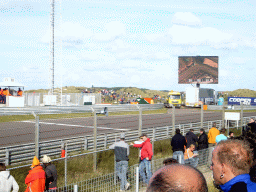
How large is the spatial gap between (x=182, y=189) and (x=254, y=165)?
1255mm

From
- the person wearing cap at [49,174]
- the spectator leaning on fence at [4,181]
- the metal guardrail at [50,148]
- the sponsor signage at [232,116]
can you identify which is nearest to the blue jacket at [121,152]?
the metal guardrail at [50,148]

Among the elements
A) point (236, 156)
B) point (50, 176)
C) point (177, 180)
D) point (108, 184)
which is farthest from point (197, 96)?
point (177, 180)

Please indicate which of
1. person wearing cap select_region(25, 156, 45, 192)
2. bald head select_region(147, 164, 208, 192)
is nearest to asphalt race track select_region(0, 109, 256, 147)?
person wearing cap select_region(25, 156, 45, 192)

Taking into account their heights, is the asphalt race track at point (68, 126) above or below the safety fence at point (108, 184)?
above

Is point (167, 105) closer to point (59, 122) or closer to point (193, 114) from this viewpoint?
point (193, 114)

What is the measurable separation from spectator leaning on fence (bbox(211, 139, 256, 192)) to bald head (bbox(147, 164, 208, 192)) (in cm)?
97

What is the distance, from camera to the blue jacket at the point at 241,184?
1994 millimetres

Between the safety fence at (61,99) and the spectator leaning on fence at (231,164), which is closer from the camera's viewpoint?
the spectator leaning on fence at (231,164)

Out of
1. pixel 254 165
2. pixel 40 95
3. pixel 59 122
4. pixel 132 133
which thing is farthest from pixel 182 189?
pixel 40 95

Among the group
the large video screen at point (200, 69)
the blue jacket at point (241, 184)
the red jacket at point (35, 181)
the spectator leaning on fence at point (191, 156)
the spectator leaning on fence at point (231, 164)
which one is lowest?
the spectator leaning on fence at point (191, 156)

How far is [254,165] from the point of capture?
221cm

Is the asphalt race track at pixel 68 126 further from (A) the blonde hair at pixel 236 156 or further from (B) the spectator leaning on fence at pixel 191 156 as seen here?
(A) the blonde hair at pixel 236 156

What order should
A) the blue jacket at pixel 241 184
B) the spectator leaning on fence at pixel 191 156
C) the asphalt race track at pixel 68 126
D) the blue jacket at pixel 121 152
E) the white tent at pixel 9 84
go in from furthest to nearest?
the white tent at pixel 9 84
the spectator leaning on fence at pixel 191 156
the blue jacket at pixel 121 152
the asphalt race track at pixel 68 126
the blue jacket at pixel 241 184

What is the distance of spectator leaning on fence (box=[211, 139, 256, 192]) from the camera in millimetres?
2068
